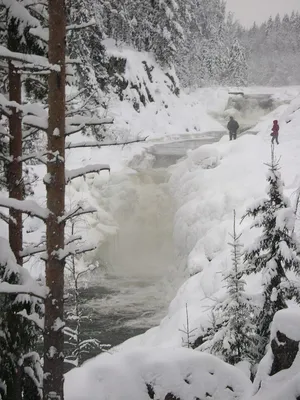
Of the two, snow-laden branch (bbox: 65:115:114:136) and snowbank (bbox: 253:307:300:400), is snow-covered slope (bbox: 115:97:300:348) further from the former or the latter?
snow-laden branch (bbox: 65:115:114:136)

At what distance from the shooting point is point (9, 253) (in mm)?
5195

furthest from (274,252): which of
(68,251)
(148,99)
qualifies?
(148,99)

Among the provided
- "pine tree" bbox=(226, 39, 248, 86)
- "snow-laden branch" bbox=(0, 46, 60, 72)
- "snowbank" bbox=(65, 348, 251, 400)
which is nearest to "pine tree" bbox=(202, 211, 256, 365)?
"snowbank" bbox=(65, 348, 251, 400)

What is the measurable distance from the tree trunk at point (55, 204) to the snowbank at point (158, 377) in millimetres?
1694

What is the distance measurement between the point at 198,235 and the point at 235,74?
2519 inches

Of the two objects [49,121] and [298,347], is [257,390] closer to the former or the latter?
[298,347]

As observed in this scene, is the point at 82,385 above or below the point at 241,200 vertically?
below

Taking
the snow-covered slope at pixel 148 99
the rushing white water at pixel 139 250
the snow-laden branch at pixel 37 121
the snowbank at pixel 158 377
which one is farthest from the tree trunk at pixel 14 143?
the snow-covered slope at pixel 148 99

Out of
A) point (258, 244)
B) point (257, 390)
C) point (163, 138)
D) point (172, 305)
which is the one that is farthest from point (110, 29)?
point (257, 390)

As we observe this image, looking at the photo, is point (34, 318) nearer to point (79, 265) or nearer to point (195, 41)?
point (79, 265)

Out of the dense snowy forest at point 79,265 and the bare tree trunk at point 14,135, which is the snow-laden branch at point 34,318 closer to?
the dense snowy forest at point 79,265

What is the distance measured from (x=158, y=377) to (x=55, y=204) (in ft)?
12.6

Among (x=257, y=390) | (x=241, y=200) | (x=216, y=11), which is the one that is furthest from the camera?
(x=216, y=11)

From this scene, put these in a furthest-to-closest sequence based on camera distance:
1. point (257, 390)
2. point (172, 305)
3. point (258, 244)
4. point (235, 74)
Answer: point (235, 74)
point (172, 305)
point (258, 244)
point (257, 390)
